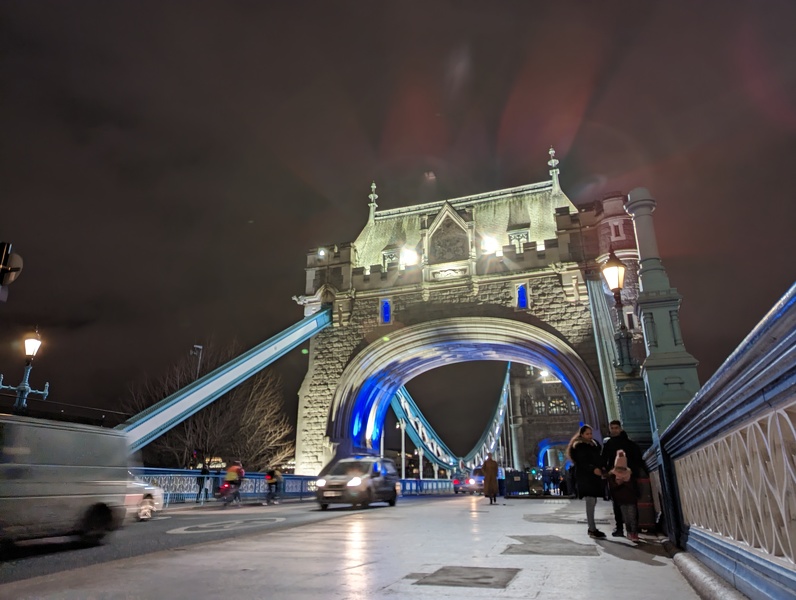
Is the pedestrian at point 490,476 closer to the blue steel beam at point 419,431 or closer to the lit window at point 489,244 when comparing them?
the lit window at point 489,244

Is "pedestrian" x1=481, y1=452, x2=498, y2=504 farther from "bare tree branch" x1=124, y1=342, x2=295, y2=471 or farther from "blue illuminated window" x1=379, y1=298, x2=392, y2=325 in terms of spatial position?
"bare tree branch" x1=124, y1=342, x2=295, y2=471

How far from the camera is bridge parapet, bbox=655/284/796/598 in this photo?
1589 millimetres

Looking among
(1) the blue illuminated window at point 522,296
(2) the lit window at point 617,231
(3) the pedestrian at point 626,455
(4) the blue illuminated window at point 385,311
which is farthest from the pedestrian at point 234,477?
(2) the lit window at point 617,231

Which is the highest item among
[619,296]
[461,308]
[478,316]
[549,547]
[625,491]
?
[461,308]

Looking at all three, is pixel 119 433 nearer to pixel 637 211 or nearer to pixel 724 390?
pixel 724 390

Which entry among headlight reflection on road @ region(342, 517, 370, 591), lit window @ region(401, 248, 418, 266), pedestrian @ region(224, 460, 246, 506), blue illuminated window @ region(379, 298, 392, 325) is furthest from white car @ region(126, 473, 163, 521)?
lit window @ region(401, 248, 418, 266)

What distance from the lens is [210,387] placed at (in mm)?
17375

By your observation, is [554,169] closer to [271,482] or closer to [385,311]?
[385,311]

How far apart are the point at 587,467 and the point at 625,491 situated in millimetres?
619

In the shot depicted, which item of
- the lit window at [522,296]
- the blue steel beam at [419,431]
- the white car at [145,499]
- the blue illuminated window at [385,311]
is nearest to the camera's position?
the white car at [145,499]

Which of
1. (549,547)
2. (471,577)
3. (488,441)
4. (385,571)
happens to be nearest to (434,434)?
(488,441)

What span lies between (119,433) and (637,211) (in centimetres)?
665

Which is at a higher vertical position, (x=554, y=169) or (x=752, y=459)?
(x=554, y=169)

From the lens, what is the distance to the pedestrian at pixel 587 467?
18.1 ft
